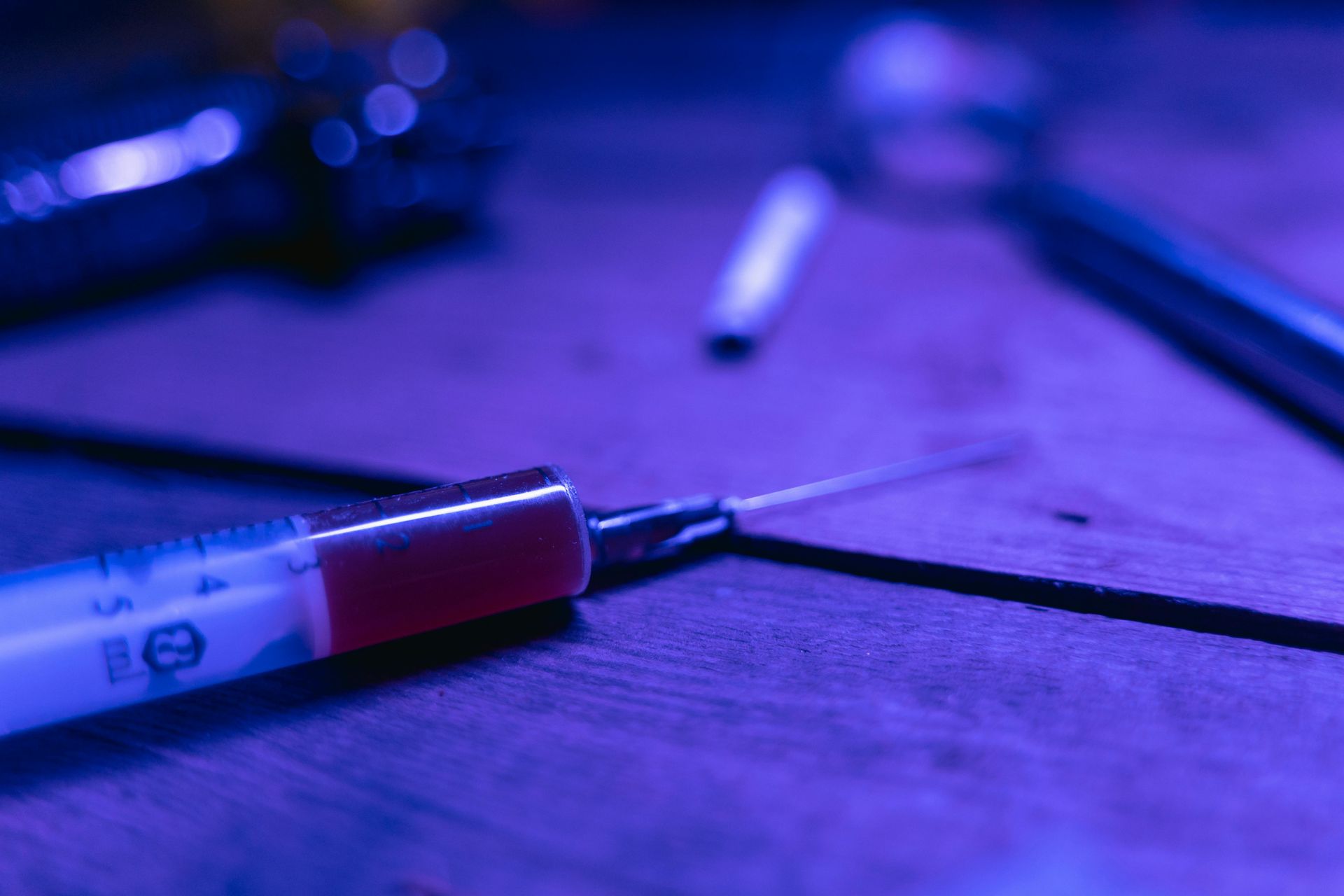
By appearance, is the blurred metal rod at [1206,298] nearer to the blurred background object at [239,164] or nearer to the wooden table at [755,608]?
the wooden table at [755,608]

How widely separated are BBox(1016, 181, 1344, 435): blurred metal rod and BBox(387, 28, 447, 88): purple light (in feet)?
1.80

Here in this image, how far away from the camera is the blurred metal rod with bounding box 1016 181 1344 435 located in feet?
1.73

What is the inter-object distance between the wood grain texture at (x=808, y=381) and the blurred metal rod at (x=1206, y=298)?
25mm

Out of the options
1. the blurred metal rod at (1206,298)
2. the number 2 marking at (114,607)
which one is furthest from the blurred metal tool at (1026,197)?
the number 2 marking at (114,607)

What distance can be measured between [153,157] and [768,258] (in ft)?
1.60

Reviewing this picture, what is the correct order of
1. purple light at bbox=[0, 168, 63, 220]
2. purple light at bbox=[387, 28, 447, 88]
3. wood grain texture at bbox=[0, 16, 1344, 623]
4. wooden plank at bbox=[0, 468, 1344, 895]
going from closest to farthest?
1. wooden plank at bbox=[0, 468, 1344, 895]
2. wood grain texture at bbox=[0, 16, 1344, 623]
3. purple light at bbox=[0, 168, 63, 220]
4. purple light at bbox=[387, 28, 447, 88]

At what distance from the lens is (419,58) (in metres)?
0.84

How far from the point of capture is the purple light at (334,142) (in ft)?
2.36

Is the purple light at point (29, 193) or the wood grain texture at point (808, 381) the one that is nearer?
the wood grain texture at point (808, 381)

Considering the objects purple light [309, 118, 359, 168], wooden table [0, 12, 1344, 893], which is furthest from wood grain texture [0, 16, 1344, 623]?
purple light [309, 118, 359, 168]

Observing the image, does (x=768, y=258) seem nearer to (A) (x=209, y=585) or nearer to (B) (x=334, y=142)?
(B) (x=334, y=142)

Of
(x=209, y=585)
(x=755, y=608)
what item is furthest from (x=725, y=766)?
(x=209, y=585)

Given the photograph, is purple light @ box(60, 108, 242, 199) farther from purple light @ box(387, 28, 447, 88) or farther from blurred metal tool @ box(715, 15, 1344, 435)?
blurred metal tool @ box(715, 15, 1344, 435)

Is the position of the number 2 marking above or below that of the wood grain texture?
below
